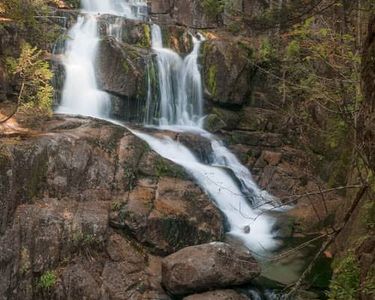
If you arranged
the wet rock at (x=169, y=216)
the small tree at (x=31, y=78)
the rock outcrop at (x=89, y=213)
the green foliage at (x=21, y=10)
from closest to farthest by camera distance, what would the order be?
the rock outcrop at (x=89, y=213) < the wet rock at (x=169, y=216) < the small tree at (x=31, y=78) < the green foliage at (x=21, y=10)

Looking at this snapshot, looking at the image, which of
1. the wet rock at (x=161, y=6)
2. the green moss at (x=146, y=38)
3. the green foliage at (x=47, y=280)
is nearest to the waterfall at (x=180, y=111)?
the green moss at (x=146, y=38)

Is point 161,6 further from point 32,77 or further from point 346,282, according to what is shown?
point 346,282

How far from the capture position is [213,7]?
23.2 metres

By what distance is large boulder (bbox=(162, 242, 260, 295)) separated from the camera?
335 inches

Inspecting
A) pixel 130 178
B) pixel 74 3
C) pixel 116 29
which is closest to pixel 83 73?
pixel 116 29

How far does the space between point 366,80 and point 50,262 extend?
6.34 meters

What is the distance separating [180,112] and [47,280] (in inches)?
380

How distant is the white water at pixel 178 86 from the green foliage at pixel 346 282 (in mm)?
10633

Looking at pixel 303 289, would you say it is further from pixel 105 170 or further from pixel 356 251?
pixel 105 170

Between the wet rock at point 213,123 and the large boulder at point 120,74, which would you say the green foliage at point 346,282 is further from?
the wet rock at point 213,123

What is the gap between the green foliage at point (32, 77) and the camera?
33.9 ft

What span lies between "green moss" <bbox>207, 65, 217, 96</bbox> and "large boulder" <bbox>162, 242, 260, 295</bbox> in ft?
32.1

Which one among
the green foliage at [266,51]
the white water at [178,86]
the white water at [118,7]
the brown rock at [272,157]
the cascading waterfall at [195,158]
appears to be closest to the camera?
the cascading waterfall at [195,158]

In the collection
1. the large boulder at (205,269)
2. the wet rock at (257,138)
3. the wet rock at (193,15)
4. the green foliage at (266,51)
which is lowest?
the large boulder at (205,269)
